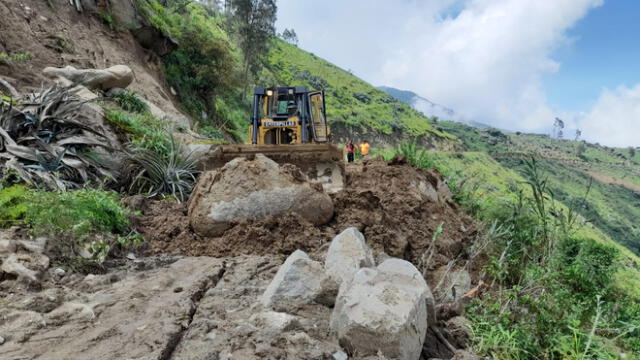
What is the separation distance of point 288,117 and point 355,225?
5080 mm

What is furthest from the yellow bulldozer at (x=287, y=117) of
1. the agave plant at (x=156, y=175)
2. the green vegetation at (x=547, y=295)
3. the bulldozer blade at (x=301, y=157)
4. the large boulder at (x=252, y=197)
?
the green vegetation at (x=547, y=295)

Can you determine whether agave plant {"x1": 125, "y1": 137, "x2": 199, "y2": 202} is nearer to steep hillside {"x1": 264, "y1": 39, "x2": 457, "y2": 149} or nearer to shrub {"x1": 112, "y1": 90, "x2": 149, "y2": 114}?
shrub {"x1": 112, "y1": 90, "x2": 149, "y2": 114}

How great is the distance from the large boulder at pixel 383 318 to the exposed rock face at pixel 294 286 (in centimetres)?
36

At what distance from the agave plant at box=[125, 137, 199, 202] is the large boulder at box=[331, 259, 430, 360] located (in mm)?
3911

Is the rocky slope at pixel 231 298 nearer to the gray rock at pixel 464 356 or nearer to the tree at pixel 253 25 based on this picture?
the gray rock at pixel 464 356

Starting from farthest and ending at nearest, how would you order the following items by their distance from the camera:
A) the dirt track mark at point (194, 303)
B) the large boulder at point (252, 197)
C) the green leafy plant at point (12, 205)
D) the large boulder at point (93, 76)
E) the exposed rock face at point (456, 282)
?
the large boulder at point (93, 76) < the large boulder at point (252, 197) < the exposed rock face at point (456, 282) < the green leafy plant at point (12, 205) < the dirt track mark at point (194, 303)

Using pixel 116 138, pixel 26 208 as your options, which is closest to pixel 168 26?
pixel 116 138

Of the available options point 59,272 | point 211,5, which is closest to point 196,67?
point 59,272

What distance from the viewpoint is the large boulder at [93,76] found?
953 cm

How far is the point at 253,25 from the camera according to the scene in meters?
32.4

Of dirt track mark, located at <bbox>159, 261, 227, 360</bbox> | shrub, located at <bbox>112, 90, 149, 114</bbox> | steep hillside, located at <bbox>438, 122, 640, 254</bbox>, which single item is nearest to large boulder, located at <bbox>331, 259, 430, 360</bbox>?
dirt track mark, located at <bbox>159, 261, 227, 360</bbox>

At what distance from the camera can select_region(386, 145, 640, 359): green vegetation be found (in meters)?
2.98

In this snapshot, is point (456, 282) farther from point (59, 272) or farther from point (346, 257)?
point (59, 272)

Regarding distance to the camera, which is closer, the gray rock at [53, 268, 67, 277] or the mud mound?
the gray rock at [53, 268, 67, 277]
